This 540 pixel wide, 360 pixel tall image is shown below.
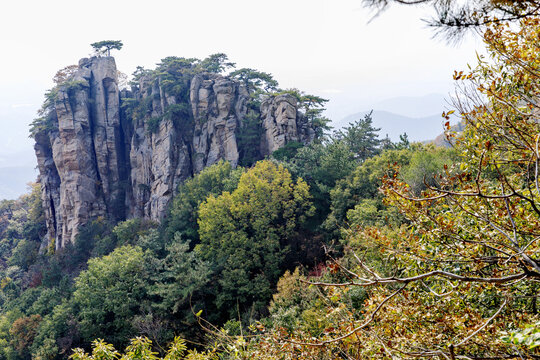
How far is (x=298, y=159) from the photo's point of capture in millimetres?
24094

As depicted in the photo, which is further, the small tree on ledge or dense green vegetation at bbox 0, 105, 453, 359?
the small tree on ledge

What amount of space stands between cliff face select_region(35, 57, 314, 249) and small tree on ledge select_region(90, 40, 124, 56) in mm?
1628

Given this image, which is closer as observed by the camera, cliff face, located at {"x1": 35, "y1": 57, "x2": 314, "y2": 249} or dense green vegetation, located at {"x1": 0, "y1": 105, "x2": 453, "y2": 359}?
dense green vegetation, located at {"x1": 0, "y1": 105, "x2": 453, "y2": 359}

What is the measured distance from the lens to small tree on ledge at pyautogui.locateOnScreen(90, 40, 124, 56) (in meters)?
37.4

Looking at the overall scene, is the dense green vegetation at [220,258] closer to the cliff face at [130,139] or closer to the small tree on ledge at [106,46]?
the cliff face at [130,139]

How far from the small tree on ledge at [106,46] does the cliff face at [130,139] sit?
5.34 ft

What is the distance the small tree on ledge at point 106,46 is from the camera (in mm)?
37375

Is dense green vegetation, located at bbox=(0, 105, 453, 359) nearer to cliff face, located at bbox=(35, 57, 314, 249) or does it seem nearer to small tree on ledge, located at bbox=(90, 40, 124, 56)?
cliff face, located at bbox=(35, 57, 314, 249)

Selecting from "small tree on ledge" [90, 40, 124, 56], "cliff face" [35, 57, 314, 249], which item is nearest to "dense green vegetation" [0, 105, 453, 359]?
"cliff face" [35, 57, 314, 249]

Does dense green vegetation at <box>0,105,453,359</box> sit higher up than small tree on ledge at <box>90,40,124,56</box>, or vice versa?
small tree on ledge at <box>90,40,124,56</box>

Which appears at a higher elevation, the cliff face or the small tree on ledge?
the small tree on ledge

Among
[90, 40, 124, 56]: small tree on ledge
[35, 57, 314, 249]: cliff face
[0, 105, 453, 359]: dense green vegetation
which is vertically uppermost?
[90, 40, 124, 56]: small tree on ledge

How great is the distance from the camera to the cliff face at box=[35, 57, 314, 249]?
31.9 metres

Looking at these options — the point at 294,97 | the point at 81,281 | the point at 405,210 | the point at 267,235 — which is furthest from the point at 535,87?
the point at 294,97
